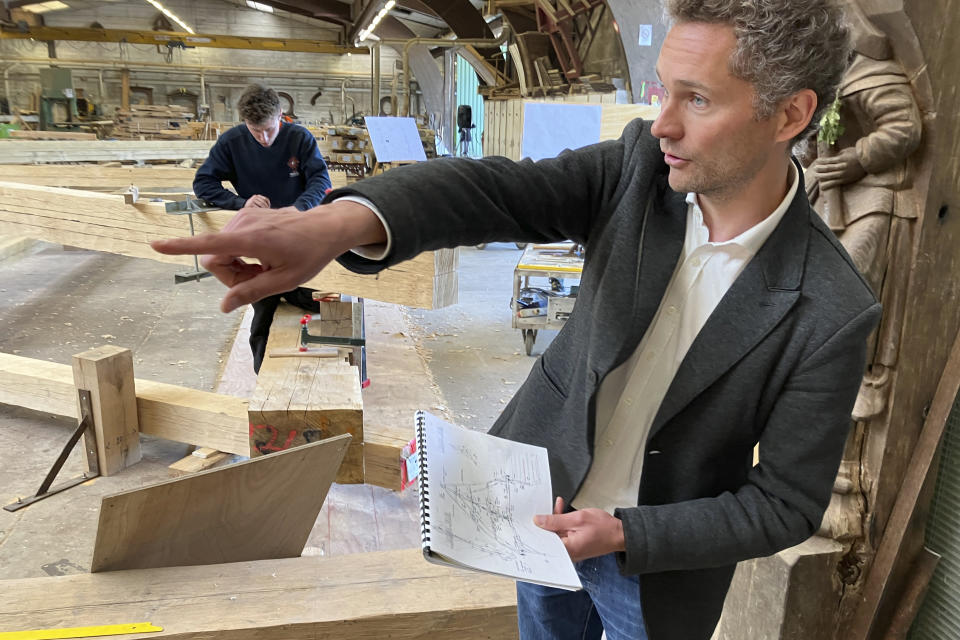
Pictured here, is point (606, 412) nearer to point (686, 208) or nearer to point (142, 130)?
point (686, 208)

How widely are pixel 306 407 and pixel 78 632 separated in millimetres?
1367

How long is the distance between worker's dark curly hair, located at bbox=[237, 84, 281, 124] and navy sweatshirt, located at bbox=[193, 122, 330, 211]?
152mm

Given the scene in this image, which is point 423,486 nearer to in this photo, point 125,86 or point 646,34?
point 646,34

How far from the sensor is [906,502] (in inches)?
75.7

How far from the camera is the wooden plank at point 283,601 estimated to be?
1376 mm

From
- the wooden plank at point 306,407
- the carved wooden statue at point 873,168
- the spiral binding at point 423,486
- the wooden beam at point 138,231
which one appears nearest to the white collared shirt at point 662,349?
the spiral binding at point 423,486

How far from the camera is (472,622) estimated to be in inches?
59.6

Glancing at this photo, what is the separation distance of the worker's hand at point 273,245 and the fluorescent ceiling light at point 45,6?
24.0 metres

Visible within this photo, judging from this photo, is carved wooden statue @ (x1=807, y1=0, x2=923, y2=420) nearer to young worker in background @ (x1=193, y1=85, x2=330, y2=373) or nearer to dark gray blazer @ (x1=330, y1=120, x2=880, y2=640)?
dark gray blazer @ (x1=330, y1=120, x2=880, y2=640)

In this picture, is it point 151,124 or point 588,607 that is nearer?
point 588,607

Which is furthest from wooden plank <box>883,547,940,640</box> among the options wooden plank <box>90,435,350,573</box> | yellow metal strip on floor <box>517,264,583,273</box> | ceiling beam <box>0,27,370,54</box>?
ceiling beam <box>0,27,370,54</box>

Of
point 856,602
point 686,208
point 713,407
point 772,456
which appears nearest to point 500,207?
point 686,208

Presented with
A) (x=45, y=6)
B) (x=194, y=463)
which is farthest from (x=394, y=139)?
(x=45, y=6)

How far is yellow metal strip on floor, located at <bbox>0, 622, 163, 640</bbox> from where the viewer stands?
1.31 meters
